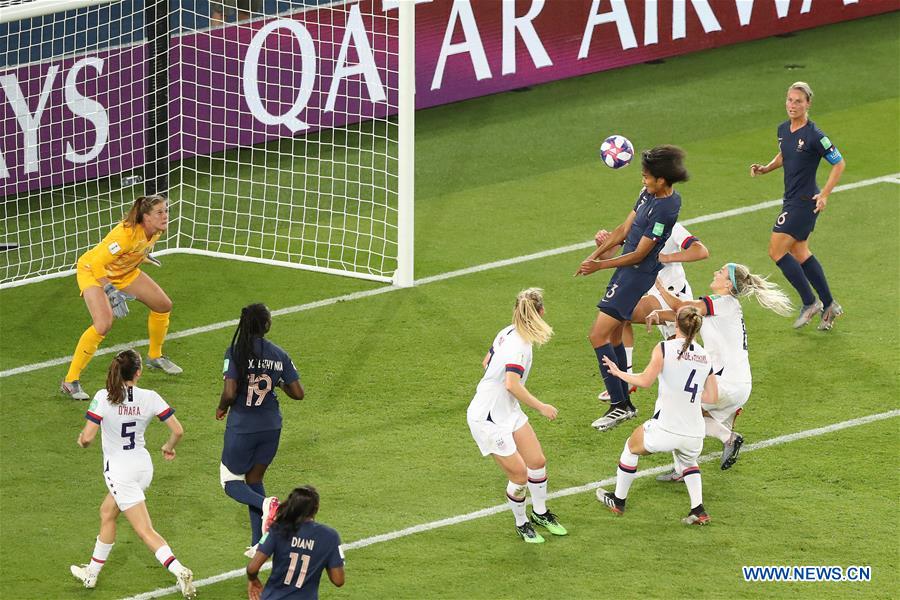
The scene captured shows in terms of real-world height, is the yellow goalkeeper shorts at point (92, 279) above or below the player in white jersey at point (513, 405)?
below

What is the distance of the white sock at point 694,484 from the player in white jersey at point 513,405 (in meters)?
1.02

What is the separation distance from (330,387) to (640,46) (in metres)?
10.2

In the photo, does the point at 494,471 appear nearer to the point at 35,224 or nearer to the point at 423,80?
the point at 35,224

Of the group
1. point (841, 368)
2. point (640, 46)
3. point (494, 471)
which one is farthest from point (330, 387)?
point (640, 46)

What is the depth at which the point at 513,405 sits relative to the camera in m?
9.71

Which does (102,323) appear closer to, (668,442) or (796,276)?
(668,442)

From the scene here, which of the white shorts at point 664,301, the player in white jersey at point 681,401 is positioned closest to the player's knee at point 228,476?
the player in white jersey at point 681,401

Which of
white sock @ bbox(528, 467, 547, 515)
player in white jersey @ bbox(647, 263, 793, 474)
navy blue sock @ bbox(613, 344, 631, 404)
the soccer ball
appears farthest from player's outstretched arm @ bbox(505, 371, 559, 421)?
the soccer ball

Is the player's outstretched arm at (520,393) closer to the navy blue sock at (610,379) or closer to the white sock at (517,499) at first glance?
the white sock at (517,499)

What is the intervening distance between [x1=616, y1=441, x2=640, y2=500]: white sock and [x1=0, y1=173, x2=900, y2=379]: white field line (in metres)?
4.69

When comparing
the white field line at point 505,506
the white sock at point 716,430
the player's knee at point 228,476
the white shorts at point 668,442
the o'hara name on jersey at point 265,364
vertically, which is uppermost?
the o'hara name on jersey at point 265,364

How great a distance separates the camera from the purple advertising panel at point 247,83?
15.8 m

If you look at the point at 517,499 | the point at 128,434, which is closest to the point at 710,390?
the point at 517,499

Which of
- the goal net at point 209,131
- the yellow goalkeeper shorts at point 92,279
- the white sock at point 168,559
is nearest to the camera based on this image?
the white sock at point 168,559
